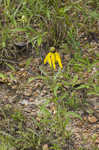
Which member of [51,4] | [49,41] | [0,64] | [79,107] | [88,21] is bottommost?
[79,107]

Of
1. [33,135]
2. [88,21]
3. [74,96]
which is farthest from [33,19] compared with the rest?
[33,135]

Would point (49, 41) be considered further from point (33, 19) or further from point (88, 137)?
point (88, 137)

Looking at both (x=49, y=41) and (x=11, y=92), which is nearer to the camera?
(x=11, y=92)

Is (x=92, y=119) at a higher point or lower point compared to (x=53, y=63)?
lower

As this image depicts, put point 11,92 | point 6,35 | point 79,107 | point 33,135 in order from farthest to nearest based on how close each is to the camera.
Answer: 1. point 6,35
2. point 11,92
3. point 79,107
4. point 33,135

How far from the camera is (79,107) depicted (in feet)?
5.34

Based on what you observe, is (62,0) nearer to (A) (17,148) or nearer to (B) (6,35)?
(B) (6,35)

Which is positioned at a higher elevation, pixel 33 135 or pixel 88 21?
pixel 88 21

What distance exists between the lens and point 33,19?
6.88 feet

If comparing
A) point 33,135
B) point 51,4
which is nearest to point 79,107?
point 33,135

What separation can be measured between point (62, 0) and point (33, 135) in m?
1.18

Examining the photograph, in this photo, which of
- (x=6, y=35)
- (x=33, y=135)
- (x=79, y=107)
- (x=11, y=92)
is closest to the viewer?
(x=33, y=135)

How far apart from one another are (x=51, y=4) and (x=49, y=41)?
30cm

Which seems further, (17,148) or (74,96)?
(74,96)
